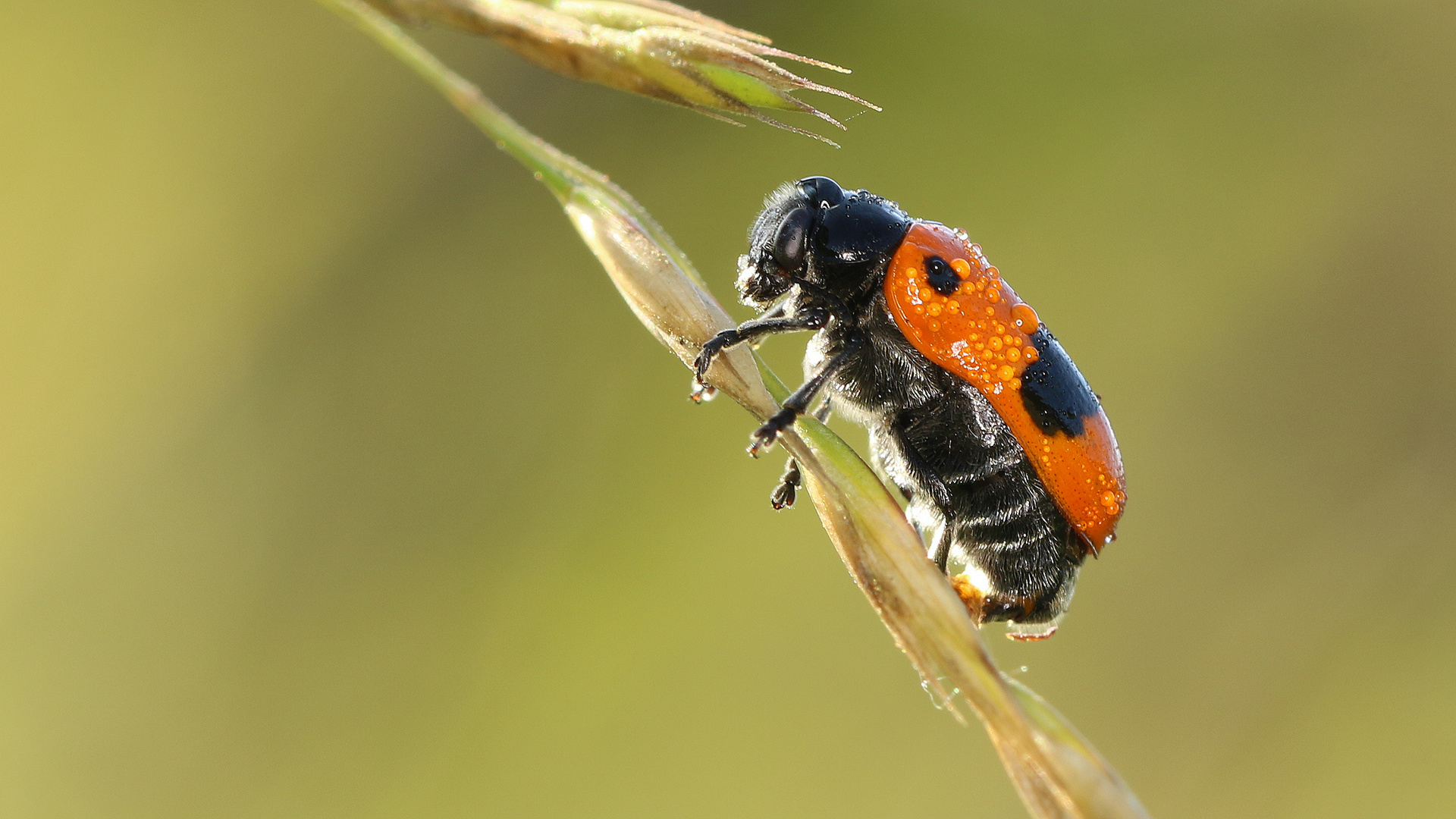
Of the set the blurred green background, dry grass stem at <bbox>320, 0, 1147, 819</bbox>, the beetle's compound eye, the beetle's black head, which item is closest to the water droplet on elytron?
the beetle's black head

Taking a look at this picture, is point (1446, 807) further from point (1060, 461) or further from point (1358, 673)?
point (1060, 461)

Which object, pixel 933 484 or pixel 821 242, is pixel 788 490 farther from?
pixel 821 242

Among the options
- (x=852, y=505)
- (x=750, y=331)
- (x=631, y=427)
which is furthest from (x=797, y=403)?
(x=631, y=427)

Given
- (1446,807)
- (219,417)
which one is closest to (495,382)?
(219,417)

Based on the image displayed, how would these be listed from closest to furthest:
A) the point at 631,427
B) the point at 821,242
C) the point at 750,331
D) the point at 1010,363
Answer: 1. the point at 750,331
2. the point at 1010,363
3. the point at 821,242
4. the point at 631,427

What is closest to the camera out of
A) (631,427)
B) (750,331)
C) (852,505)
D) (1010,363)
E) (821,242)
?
(852,505)

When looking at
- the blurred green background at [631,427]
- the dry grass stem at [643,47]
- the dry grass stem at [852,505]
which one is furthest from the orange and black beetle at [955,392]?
the blurred green background at [631,427]
